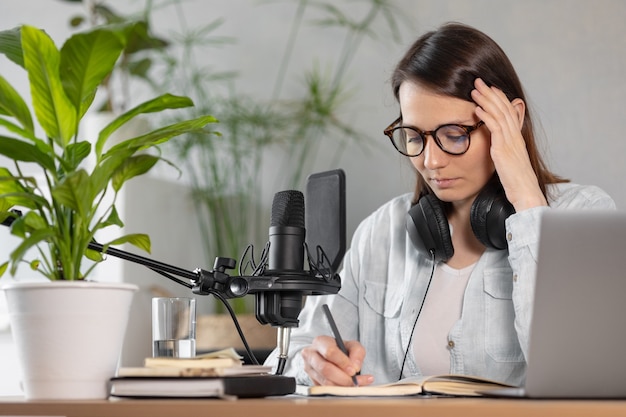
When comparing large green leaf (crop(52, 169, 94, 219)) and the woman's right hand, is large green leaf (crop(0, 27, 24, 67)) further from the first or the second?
the woman's right hand

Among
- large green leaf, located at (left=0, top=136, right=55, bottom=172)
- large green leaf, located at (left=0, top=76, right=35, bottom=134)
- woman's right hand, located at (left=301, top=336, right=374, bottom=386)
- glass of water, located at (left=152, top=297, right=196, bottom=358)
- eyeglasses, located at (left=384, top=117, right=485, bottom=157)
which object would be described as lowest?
woman's right hand, located at (left=301, top=336, right=374, bottom=386)

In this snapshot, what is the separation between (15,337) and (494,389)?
0.60 meters

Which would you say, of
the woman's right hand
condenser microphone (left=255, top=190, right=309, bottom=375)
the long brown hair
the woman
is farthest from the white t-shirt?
condenser microphone (left=255, top=190, right=309, bottom=375)

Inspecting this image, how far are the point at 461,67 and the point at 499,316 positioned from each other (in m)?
0.55

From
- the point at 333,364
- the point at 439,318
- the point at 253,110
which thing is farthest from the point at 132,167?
the point at 253,110

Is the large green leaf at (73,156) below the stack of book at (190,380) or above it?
above

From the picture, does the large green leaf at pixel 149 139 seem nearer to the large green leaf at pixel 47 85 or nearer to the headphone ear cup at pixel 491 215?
the large green leaf at pixel 47 85

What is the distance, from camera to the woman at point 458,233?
1.72m

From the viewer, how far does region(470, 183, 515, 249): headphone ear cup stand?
5.58 feet

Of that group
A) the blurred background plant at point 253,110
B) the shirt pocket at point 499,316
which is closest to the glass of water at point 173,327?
the shirt pocket at point 499,316

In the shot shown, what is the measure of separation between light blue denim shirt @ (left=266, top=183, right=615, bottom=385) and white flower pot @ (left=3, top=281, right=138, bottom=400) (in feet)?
2.25

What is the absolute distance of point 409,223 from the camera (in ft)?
6.15

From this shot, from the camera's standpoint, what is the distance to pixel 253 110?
347cm

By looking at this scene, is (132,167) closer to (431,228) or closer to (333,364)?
(333,364)
